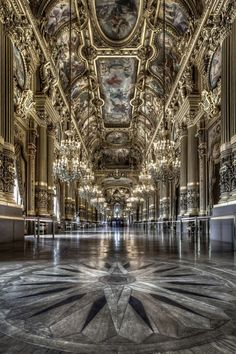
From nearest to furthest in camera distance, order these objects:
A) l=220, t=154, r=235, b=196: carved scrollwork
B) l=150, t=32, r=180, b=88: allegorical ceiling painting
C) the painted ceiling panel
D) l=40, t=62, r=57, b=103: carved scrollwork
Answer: l=220, t=154, r=235, b=196: carved scrollwork, l=40, t=62, r=57, b=103: carved scrollwork, the painted ceiling panel, l=150, t=32, r=180, b=88: allegorical ceiling painting

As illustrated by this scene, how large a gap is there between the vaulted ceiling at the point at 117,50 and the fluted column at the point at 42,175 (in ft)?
16.2

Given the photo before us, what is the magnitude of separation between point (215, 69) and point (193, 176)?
5.71 m

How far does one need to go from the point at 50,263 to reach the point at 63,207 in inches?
786

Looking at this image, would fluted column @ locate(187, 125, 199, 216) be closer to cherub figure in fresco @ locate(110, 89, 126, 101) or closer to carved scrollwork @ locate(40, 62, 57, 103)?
carved scrollwork @ locate(40, 62, 57, 103)

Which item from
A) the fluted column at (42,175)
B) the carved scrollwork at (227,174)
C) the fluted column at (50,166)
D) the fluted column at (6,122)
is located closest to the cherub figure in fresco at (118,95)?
the fluted column at (50,166)

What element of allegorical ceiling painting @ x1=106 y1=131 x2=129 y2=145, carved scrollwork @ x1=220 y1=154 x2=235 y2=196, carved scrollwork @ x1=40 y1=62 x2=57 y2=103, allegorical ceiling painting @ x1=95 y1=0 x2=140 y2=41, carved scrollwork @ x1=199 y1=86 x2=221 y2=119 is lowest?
carved scrollwork @ x1=220 y1=154 x2=235 y2=196

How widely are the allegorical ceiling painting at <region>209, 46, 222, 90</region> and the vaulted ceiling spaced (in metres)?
2.47

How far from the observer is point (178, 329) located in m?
2.03

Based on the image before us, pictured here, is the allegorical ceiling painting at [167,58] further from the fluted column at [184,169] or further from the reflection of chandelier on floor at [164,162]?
the reflection of chandelier on floor at [164,162]

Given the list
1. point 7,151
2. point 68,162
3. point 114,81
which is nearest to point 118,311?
point 7,151

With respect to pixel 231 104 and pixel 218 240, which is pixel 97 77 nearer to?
pixel 231 104

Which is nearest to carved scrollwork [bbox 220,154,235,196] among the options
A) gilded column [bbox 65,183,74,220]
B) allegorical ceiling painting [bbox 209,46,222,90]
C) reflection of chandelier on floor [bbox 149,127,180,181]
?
reflection of chandelier on floor [bbox 149,127,180,181]

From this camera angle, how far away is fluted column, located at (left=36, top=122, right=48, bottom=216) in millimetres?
15734

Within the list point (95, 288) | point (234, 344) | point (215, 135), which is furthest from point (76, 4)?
point (234, 344)
